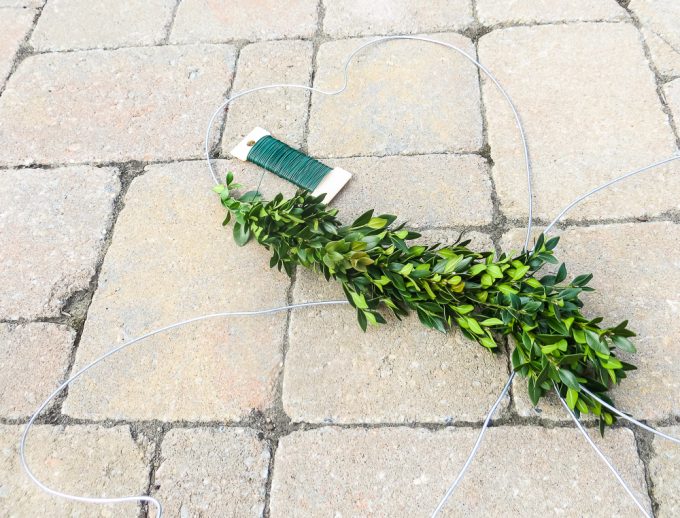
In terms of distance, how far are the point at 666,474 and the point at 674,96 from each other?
1177mm

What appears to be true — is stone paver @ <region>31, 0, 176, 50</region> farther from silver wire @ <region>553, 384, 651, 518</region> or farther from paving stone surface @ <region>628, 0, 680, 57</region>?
silver wire @ <region>553, 384, 651, 518</region>

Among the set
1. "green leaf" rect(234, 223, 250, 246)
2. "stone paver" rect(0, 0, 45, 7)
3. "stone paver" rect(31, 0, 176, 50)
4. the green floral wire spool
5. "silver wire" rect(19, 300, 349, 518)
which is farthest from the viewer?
"stone paver" rect(0, 0, 45, 7)

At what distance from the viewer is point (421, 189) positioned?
1758 millimetres

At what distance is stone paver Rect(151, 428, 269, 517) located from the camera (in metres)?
1.33

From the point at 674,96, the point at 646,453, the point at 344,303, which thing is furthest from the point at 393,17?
the point at 646,453

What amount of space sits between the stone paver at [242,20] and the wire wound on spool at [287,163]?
59cm

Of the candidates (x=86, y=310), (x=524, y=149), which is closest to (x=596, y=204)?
(x=524, y=149)

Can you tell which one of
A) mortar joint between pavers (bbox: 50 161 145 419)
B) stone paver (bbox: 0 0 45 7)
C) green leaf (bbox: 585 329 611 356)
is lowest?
mortar joint between pavers (bbox: 50 161 145 419)

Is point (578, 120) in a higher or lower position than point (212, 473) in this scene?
higher

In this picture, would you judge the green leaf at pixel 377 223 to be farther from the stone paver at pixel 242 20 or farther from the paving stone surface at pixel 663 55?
the paving stone surface at pixel 663 55

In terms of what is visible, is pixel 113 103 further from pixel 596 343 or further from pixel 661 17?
pixel 661 17

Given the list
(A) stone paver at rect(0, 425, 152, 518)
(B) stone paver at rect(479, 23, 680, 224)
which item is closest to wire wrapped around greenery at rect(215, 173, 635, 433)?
(B) stone paver at rect(479, 23, 680, 224)

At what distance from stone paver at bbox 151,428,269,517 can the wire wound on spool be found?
736mm

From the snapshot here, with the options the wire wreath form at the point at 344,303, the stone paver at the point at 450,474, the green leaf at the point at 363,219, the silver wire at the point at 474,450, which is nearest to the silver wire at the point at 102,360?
the wire wreath form at the point at 344,303
